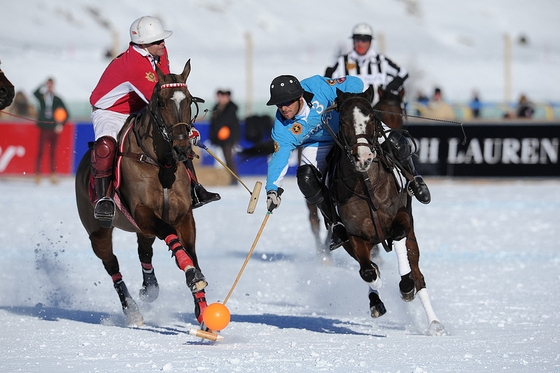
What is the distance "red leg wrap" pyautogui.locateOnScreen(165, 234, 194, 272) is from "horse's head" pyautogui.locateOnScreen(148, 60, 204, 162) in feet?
1.92

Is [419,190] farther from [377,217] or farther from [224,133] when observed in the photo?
[224,133]

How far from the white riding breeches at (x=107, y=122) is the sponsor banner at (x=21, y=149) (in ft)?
40.4

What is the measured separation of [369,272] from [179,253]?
1.39 m

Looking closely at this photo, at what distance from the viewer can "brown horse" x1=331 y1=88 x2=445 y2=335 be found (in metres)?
7.00

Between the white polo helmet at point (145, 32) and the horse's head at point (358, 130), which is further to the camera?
the white polo helmet at point (145, 32)

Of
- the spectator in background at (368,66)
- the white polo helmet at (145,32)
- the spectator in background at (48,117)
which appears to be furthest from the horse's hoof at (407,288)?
the spectator in background at (48,117)

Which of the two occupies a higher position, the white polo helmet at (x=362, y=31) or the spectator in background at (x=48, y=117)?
the white polo helmet at (x=362, y=31)

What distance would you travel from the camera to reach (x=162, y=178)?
7.24 metres

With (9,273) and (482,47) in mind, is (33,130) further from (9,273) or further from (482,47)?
(482,47)

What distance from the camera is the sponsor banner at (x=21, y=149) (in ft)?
65.6

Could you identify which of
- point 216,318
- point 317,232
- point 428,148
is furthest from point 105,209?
point 428,148

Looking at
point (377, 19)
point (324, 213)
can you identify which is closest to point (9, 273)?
point (324, 213)

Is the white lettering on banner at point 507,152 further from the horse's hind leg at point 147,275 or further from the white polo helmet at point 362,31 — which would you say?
the horse's hind leg at point 147,275

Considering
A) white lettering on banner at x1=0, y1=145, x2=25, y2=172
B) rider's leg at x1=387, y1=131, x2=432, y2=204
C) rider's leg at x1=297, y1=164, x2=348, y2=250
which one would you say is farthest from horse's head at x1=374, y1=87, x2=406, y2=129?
white lettering on banner at x1=0, y1=145, x2=25, y2=172
